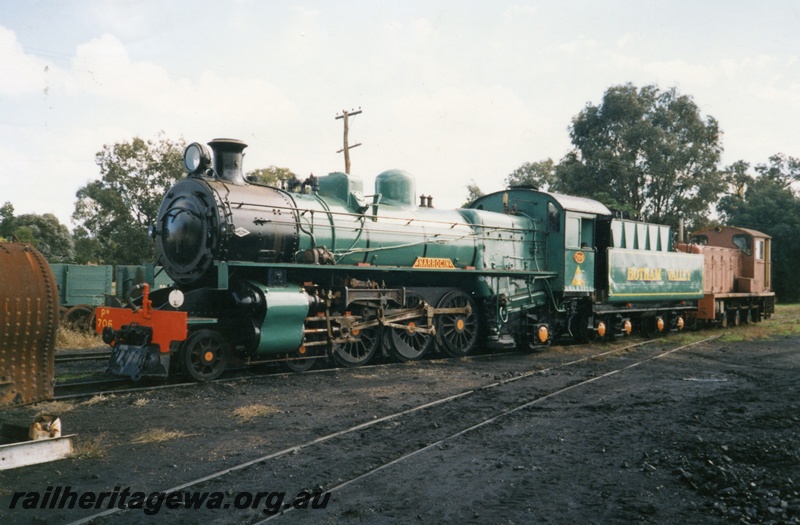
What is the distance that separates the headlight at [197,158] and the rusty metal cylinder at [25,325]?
5.09 metres

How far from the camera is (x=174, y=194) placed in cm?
989

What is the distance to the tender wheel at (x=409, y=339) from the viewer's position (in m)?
11.7

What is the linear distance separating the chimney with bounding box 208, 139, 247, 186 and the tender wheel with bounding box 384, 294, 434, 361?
13.2 feet

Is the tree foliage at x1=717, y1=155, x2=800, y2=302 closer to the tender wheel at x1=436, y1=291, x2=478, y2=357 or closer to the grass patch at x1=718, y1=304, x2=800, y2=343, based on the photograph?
the grass patch at x1=718, y1=304, x2=800, y2=343

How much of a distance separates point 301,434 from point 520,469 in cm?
236

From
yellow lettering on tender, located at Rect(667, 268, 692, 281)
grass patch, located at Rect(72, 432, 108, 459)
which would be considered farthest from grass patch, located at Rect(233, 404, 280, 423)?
yellow lettering on tender, located at Rect(667, 268, 692, 281)

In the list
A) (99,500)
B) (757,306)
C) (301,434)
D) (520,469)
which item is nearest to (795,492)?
(520,469)

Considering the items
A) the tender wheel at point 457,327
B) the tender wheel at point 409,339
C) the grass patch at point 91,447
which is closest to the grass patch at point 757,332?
the tender wheel at point 457,327

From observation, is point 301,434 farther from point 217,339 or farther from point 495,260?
point 495,260

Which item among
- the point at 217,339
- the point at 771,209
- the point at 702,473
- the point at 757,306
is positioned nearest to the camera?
the point at 702,473

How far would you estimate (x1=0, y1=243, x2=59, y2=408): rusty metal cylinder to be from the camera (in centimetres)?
454

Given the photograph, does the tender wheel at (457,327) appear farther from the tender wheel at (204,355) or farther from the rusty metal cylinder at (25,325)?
the rusty metal cylinder at (25,325)

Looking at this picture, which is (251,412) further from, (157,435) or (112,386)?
(112,386)

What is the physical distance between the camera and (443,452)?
5.74 m
